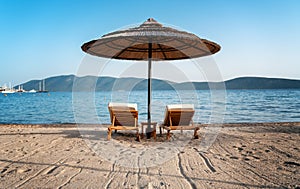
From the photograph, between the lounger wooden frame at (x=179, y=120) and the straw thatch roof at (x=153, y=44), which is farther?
the lounger wooden frame at (x=179, y=120)

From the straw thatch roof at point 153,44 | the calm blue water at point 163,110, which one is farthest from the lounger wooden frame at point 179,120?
the calm blue water at point 163,110

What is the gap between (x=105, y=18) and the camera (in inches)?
238

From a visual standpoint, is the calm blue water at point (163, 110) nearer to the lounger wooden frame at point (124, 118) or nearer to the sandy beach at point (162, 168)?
the lounger wooden frame at point (124, 118)

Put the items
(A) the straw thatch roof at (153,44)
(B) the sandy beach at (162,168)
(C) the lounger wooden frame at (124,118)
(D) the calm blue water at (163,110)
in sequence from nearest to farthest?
1. (B) the sandy beach at (162,168)
2. (A) the straw thatch roof at (153,44)
3. (C) the lounger wooden frame at (124,118)
4. (D) the calm blue water at (163,110)

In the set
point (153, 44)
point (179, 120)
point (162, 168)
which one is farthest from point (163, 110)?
point (162, 168)

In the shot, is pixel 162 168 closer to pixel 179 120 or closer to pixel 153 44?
pixel 179 120

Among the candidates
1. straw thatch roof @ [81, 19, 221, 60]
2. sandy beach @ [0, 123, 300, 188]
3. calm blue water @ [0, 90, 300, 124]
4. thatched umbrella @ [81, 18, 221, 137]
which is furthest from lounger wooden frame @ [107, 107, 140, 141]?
calm blue water @ [0, 90, 300, 124]

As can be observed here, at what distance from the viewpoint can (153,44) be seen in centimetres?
570

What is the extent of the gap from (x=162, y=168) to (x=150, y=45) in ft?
9.65

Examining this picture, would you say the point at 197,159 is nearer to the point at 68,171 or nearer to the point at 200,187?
the point at 200,187

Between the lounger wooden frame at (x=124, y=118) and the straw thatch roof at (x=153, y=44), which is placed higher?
the straw thatch roof at (x=153, y=44)

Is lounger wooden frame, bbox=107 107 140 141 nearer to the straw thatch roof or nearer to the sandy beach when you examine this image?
the sandy beach

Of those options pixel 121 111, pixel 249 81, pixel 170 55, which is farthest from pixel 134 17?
pixel 249 81

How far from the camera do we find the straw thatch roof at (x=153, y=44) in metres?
4.11
